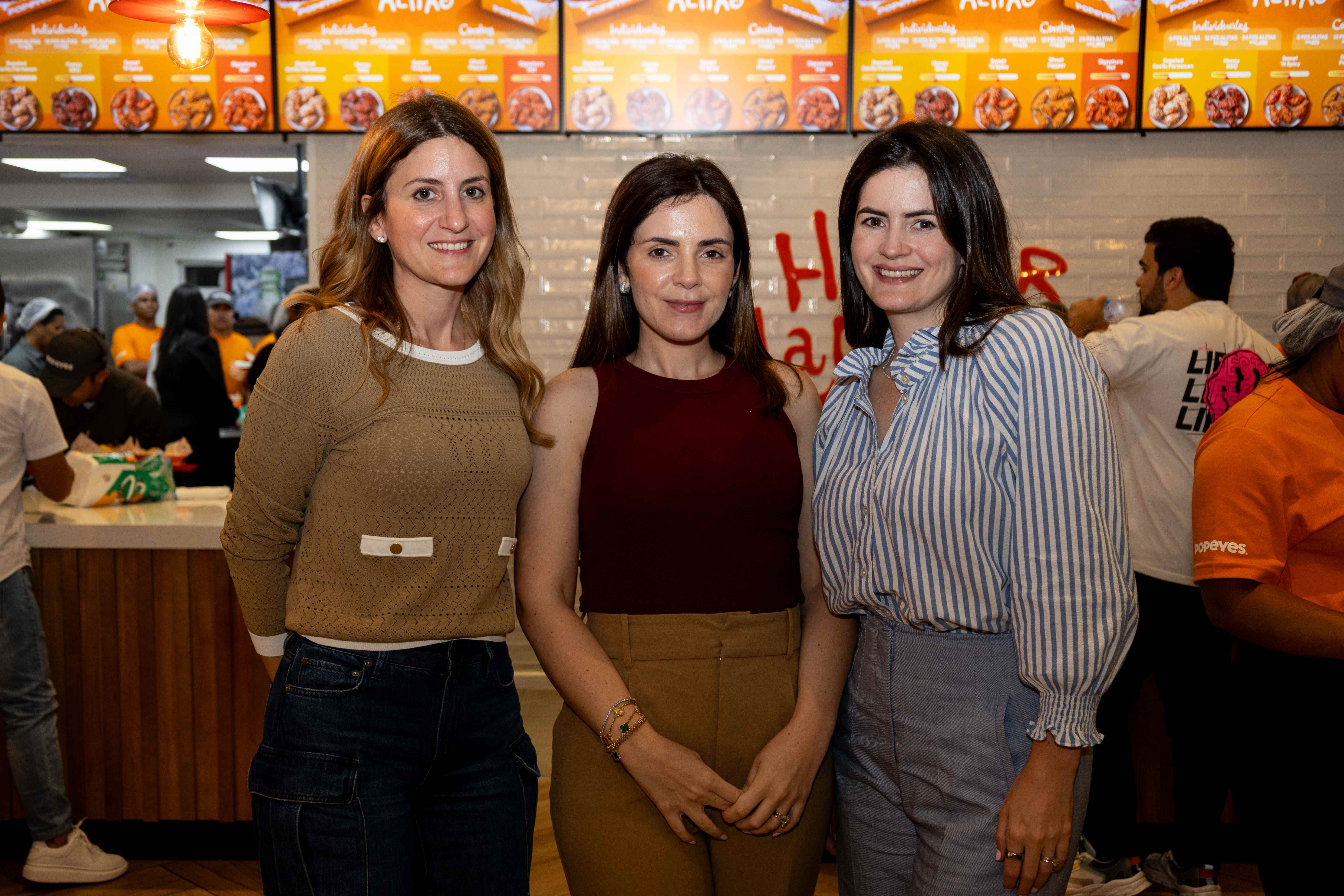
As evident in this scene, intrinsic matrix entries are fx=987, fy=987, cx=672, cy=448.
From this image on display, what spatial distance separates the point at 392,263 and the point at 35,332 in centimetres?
480

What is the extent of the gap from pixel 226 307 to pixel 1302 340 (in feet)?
21.5

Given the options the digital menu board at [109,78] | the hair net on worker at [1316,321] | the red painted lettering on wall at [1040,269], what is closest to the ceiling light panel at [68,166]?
the digital menu board at [109,78]

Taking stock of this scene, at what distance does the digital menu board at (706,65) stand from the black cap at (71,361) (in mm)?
2086

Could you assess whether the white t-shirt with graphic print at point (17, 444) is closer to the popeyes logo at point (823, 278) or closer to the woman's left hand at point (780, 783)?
the woman's left hand at point (780, 783)

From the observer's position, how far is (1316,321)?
1.74 m

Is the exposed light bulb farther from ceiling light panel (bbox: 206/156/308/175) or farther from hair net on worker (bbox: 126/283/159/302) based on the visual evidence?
hair net on worker (bbox: 126/283/159/302)

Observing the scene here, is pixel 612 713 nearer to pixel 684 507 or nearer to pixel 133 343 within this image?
pixel 684 507

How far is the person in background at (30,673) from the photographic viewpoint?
2801mm

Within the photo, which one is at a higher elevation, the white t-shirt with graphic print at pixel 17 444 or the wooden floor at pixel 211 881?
the white t-shirt with graphic print at pixel 17 444

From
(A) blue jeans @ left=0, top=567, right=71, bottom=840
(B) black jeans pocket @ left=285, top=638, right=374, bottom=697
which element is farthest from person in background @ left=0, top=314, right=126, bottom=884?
(B) black jeans pocket @ left=285, top=638, right=374, bottom=697

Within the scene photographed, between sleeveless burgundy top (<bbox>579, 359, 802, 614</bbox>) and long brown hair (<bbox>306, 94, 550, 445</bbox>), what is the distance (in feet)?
0.47

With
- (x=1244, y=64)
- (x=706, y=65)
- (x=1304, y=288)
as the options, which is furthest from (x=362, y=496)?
(x=1244, y=64)

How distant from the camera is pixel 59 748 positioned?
293 cm

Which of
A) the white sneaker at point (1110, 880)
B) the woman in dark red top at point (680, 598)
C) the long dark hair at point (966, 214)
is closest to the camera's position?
the long dark hair at point (966, 214)
